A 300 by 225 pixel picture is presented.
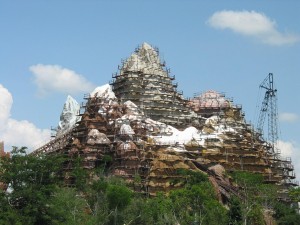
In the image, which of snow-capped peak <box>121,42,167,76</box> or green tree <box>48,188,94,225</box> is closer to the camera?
green tree <box>48,188,94,225</box>

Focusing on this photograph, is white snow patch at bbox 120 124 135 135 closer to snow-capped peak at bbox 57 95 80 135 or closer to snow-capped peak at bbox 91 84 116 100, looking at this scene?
snow-capped peak at bbox 91 84 116 100

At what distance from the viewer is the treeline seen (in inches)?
1690

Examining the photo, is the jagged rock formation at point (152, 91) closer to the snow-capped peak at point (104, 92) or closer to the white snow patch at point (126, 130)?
the snow-capped peak at point (104, 92)

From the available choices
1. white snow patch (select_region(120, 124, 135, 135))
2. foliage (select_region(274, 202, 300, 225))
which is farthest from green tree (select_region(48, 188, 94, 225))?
foliage (select_region(274, 202, 300, 225))

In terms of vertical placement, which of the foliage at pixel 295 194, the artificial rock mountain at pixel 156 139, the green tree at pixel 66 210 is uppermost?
the artificial rock mountain at pixel 156 139

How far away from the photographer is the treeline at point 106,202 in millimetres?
42938

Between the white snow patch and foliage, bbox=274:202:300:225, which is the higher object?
the white snow patch

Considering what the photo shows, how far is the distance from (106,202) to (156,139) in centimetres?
1921

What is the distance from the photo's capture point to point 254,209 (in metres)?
54.1

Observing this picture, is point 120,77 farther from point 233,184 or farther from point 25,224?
point 25,224

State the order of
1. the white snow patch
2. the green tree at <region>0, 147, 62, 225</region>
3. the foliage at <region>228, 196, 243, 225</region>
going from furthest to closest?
the white snow patch < the foliage at <region>228, 196, 243, 225</region> < the green tree at <region>0, 147, 62, 225</region>

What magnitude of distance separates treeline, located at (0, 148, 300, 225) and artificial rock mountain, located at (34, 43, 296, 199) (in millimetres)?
3557

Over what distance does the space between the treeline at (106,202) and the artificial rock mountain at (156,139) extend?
11.7ft

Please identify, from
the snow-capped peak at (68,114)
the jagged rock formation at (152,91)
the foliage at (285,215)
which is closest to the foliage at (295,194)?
the foliage at (285,215)
